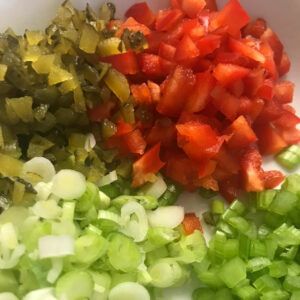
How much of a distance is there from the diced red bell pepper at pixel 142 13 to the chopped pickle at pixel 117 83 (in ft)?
0.60

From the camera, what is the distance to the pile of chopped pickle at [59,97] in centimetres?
162

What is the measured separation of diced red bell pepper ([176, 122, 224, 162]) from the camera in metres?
1.66

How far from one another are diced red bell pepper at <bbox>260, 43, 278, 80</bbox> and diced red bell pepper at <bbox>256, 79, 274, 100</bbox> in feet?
0.11

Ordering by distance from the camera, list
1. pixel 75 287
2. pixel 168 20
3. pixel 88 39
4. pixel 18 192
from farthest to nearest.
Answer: pixel 168 20, pixel 88 39, pixel 18 192, pixel 75 287

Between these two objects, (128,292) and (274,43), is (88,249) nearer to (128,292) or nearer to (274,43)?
(128,292)

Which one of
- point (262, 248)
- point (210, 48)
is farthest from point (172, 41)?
point (262, 248)

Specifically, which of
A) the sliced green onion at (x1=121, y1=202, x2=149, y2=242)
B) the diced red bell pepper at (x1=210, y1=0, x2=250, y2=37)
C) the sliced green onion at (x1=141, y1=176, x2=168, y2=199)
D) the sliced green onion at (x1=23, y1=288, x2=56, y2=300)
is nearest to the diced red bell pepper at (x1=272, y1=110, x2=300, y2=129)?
the diced red bell pepper at (x1=210, y1=0, x2=250, y2=37)

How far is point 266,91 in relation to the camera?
5.75 ft

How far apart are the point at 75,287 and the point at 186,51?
1.92 ft

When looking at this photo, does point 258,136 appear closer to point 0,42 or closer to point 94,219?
point 94,219

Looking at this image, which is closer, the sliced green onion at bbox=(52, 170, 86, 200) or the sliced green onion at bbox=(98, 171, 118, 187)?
the sliced green onion at bbox=(52, 170, 86, 200)

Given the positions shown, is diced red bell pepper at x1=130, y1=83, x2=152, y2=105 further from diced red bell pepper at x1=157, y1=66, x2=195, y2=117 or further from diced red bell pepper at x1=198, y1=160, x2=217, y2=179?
diced red bell pepper at x1=198, y1=160, x2=217, y2=179

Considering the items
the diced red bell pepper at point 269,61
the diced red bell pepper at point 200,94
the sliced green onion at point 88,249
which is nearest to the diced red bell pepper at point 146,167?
the diced red bell pepper at point 200,94

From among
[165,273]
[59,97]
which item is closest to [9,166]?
[59,97]
